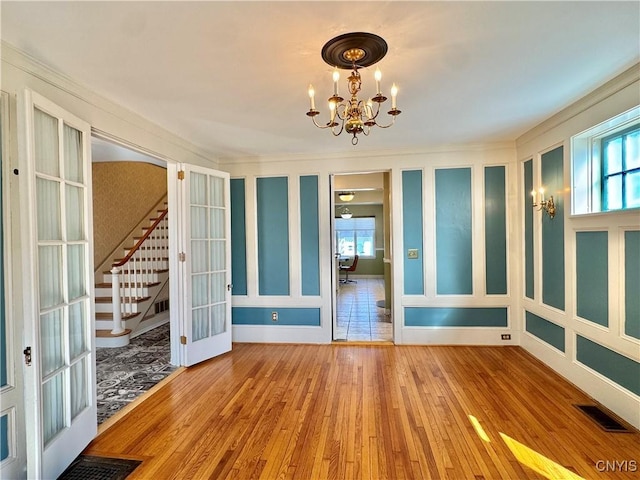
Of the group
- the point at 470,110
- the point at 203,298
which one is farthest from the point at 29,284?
the point at 470,110

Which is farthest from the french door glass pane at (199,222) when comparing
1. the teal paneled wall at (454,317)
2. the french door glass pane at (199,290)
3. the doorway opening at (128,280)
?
the teal paneled wall at (454,317)

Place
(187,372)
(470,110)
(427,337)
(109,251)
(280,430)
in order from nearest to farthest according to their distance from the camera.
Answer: (280,430)
(470,110)
(187,372)
(427,337)
(109,251)

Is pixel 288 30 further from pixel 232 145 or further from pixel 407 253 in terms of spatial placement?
pixel 407 253

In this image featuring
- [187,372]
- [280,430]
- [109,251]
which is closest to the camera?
[280,430]

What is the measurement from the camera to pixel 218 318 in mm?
3928

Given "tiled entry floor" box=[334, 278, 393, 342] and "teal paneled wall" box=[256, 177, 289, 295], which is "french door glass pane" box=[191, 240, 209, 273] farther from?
"tiled entry floor" box=[334, 278, 393, 342]

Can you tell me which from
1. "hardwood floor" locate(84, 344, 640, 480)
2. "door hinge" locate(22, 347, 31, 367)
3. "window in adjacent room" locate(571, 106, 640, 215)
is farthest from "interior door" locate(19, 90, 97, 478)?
"window in adjacent room" locate(571, 106, 640, 215)

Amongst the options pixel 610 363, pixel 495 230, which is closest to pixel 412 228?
pixel 495 230

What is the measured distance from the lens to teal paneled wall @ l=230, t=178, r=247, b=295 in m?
4.48

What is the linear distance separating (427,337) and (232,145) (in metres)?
3.49

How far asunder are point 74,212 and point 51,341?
831 mm

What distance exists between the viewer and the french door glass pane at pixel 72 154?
81.0 inches

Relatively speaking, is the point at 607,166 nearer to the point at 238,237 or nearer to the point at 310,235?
the point at 310,235

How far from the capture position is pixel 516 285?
3939 mm
